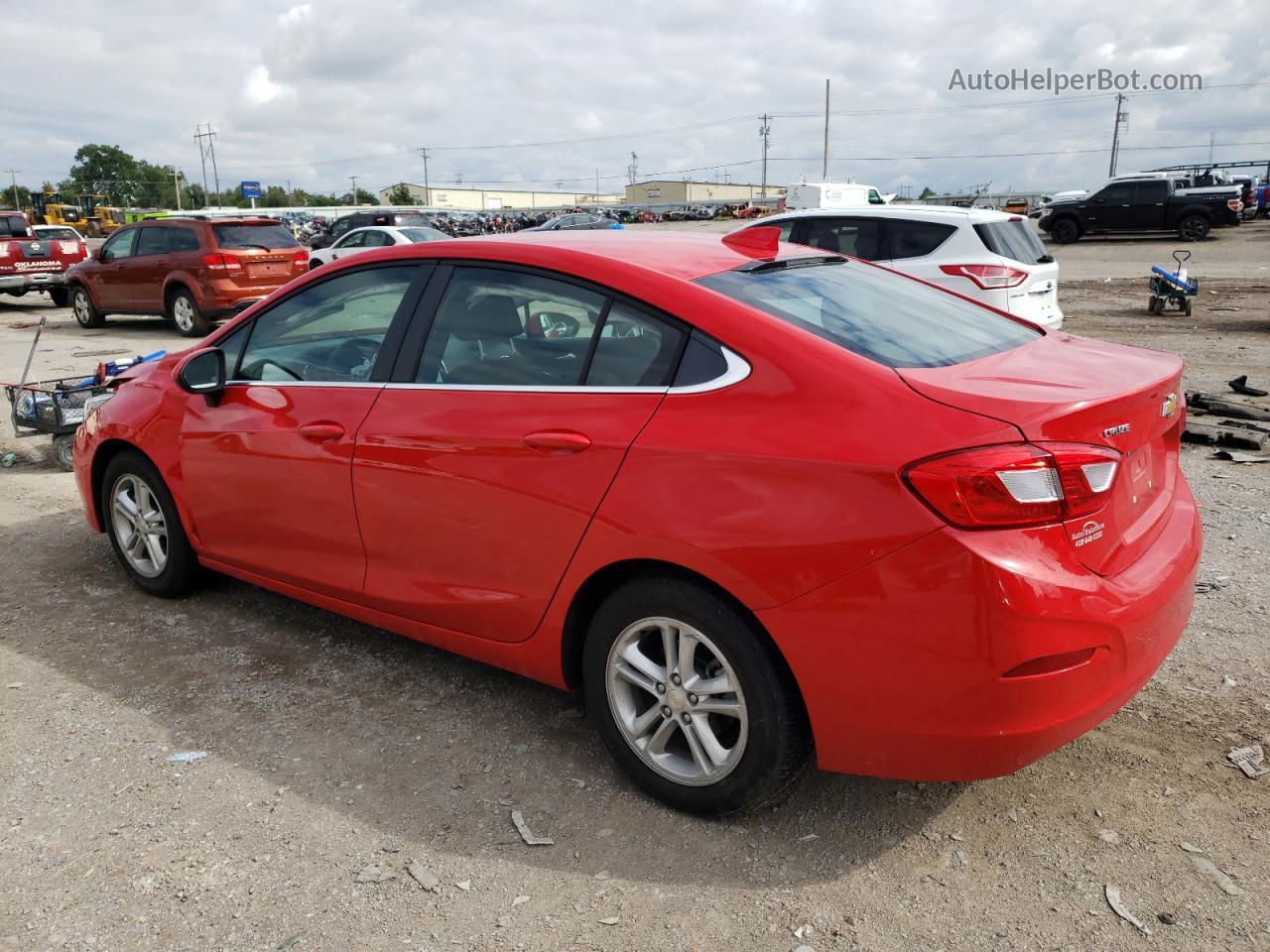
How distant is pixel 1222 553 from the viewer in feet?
16.0

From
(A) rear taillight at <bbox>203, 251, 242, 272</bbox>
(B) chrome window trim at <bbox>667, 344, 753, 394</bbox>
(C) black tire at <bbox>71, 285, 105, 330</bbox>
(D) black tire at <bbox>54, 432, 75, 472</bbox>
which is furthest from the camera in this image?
(C) black tire at <bbox>71, 285, 105, 330</bbox>

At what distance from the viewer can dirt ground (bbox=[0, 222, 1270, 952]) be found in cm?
252

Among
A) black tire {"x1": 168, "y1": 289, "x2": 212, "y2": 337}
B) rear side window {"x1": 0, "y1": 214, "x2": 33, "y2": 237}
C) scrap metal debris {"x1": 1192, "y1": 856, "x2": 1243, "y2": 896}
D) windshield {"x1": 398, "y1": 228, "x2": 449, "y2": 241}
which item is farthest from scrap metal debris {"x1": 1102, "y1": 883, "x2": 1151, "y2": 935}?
rear side window {"x1": 0, "y1": 214, "x2": 33, "y2": 237}

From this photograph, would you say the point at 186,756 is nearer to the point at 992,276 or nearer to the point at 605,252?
the point at 605,252

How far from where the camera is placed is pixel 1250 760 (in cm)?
315

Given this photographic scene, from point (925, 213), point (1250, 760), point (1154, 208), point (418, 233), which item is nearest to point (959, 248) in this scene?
point (925, 213)

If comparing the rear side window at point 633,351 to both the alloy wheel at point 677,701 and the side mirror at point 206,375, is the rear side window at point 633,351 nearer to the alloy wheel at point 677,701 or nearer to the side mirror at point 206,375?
the alloy wheel at point 677,701

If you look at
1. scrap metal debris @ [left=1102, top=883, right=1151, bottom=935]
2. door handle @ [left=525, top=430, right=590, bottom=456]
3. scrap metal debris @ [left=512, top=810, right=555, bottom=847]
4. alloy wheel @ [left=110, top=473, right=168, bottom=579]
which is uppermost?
door handle @ [left=525, top=430, right=590, bottom=456]

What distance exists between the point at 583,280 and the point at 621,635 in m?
1.07

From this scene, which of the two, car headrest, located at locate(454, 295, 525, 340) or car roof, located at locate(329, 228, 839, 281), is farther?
car headrest, located at locate(454, 295, 525, 340)

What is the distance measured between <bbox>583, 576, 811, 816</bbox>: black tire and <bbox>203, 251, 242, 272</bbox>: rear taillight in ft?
44.1

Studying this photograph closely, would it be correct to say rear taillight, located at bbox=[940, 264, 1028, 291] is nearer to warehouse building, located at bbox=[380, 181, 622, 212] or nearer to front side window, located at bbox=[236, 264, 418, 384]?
front side window, located at bbox=[236, 264, 418, 384]

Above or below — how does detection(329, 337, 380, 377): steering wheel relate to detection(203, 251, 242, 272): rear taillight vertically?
above

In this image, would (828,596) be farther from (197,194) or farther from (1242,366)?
(197,194)
